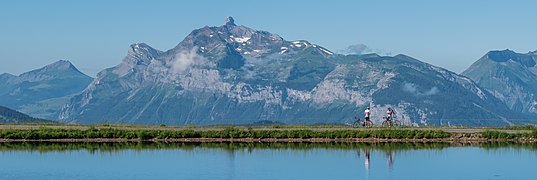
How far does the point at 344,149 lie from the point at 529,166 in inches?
692

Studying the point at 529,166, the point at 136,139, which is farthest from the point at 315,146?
the point at 529,166

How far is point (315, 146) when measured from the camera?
257 ft

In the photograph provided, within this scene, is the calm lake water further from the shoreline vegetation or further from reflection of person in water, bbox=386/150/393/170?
the shoreline vegetation

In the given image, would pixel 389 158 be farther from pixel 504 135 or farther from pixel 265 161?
pixel 504 135

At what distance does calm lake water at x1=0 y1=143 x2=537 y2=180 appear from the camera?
185 feet

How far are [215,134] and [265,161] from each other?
21.5m

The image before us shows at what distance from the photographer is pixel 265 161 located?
6444 centimetres

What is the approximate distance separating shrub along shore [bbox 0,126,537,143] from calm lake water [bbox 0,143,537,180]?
162 inches

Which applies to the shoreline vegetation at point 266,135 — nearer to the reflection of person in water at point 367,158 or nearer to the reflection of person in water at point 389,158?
the reflection of person in water at point 367,158

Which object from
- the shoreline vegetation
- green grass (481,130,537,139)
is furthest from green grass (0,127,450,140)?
green grass (481,130,537,139)

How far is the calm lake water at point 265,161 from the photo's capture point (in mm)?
56312

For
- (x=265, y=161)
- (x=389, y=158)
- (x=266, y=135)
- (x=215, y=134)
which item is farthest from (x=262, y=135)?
(x=265, y=161)

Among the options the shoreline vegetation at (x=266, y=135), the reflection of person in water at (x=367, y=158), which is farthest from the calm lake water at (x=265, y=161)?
the shoreline vegetation at (x=266, y=135)

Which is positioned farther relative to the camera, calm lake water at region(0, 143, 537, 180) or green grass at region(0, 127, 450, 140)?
green grass at region(0, 127, 450, 140)
